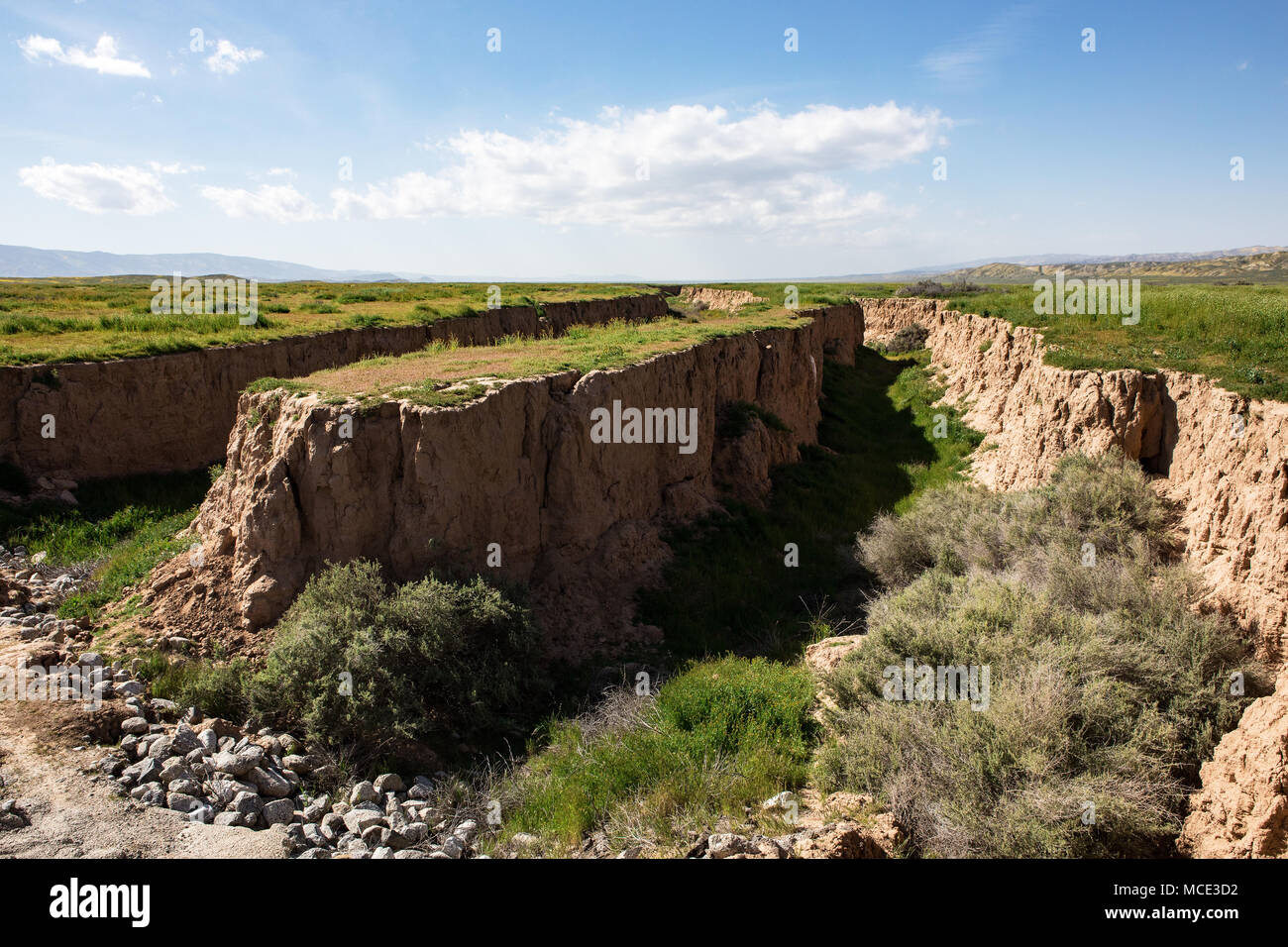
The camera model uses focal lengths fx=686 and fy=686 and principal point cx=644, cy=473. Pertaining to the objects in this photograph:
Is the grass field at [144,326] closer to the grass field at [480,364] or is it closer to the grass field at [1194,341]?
the grass field at [480,364]

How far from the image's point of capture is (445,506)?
8.41m

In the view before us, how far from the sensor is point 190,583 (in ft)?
27.0

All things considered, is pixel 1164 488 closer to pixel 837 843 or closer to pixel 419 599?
pixel 837 843

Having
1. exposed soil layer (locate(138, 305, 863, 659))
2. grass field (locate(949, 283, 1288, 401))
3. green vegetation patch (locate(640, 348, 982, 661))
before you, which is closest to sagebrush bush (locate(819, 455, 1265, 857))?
green vegetation patch (locate(640, 348, 982, 661))

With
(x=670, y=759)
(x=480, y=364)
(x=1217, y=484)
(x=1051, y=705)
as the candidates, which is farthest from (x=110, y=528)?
(x=1217, y=484)

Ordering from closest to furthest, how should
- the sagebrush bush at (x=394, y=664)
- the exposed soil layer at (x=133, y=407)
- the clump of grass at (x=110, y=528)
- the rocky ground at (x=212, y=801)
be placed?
the rocky ground at (x=212, y=801) → the sagebrush bush at (x=394, y=664) → the clump of grass at (x=110, y=528) → the exposed soil layer at (x=133, y=407)

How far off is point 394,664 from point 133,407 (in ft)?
31.8

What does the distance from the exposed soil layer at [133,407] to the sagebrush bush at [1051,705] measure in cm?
1309

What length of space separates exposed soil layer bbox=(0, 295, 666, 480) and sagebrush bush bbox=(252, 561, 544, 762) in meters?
7.91

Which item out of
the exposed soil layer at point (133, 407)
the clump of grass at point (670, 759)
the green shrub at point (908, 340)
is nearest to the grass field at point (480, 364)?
the exposed soil layer at point (133, 407)

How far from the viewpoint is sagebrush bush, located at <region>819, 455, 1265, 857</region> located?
17.1 feet

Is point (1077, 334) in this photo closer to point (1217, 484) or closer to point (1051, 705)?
point (1217, 484)

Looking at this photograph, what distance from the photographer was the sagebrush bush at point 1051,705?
17.1 feet

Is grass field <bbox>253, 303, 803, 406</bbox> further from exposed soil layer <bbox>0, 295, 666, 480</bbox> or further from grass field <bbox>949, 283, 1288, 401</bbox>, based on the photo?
grass field <bbox>949, 283, 1288, 401</bbox>
